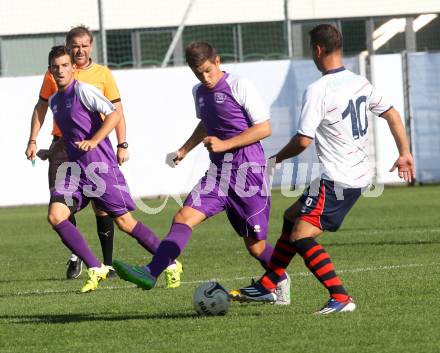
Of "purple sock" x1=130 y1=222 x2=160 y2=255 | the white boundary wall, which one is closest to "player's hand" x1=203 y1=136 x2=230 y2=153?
"purple sock" x1=130 y1=222 x2=160 y2=255

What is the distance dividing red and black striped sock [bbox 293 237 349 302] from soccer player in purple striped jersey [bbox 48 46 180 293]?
244 cm

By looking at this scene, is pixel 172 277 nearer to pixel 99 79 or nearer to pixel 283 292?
pixel 283 292

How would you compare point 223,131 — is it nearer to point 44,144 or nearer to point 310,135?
point 310,135

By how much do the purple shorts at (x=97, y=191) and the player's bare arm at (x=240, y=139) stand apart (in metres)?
1.99

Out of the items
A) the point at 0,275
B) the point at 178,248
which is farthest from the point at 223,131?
the point at 0,275

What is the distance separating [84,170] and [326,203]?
2850mm

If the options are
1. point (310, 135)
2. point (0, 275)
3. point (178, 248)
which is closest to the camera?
point (310, 135)

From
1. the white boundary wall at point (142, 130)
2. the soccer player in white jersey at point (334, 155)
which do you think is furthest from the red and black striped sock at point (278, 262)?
the white boundary wall at point (142, 130)

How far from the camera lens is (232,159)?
28.0ft

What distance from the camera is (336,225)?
307 inches

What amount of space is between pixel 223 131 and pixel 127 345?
2.12 metres

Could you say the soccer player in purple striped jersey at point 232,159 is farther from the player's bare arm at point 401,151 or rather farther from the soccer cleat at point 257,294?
the player's bare arm at point 401,151

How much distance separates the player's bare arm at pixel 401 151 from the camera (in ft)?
25.0

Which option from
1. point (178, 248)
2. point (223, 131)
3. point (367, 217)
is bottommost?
point (367, 217)
